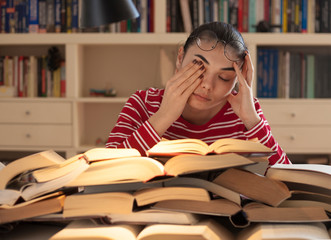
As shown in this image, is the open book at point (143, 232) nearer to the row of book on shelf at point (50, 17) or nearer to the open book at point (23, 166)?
the open book at point (23, 166)

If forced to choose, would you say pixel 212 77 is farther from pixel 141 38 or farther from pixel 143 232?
pixel 141 38

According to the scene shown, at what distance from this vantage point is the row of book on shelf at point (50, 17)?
9.18 feet

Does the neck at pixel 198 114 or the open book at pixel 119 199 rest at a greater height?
the neck at pixel 198 114

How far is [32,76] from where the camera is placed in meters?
2.85

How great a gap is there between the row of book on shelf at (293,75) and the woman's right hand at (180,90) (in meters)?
1.67

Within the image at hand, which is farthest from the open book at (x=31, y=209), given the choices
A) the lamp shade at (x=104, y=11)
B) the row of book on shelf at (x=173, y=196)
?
the lamp shade at (x=104, y=11)

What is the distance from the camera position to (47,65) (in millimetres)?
2869

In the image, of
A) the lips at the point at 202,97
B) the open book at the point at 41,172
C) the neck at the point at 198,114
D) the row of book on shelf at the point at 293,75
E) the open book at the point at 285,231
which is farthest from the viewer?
the row of book on shelf at the point at 293,75

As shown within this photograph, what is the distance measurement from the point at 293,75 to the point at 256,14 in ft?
1.47

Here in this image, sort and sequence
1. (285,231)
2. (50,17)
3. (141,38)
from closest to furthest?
(285,231), (141,38), (50,17)

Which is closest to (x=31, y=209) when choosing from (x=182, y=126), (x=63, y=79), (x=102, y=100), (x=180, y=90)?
(x=180, y=90)

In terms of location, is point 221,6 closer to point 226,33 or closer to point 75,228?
point 226,33

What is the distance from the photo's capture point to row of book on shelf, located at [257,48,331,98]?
2.80m

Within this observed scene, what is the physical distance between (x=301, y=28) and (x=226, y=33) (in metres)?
1.70
